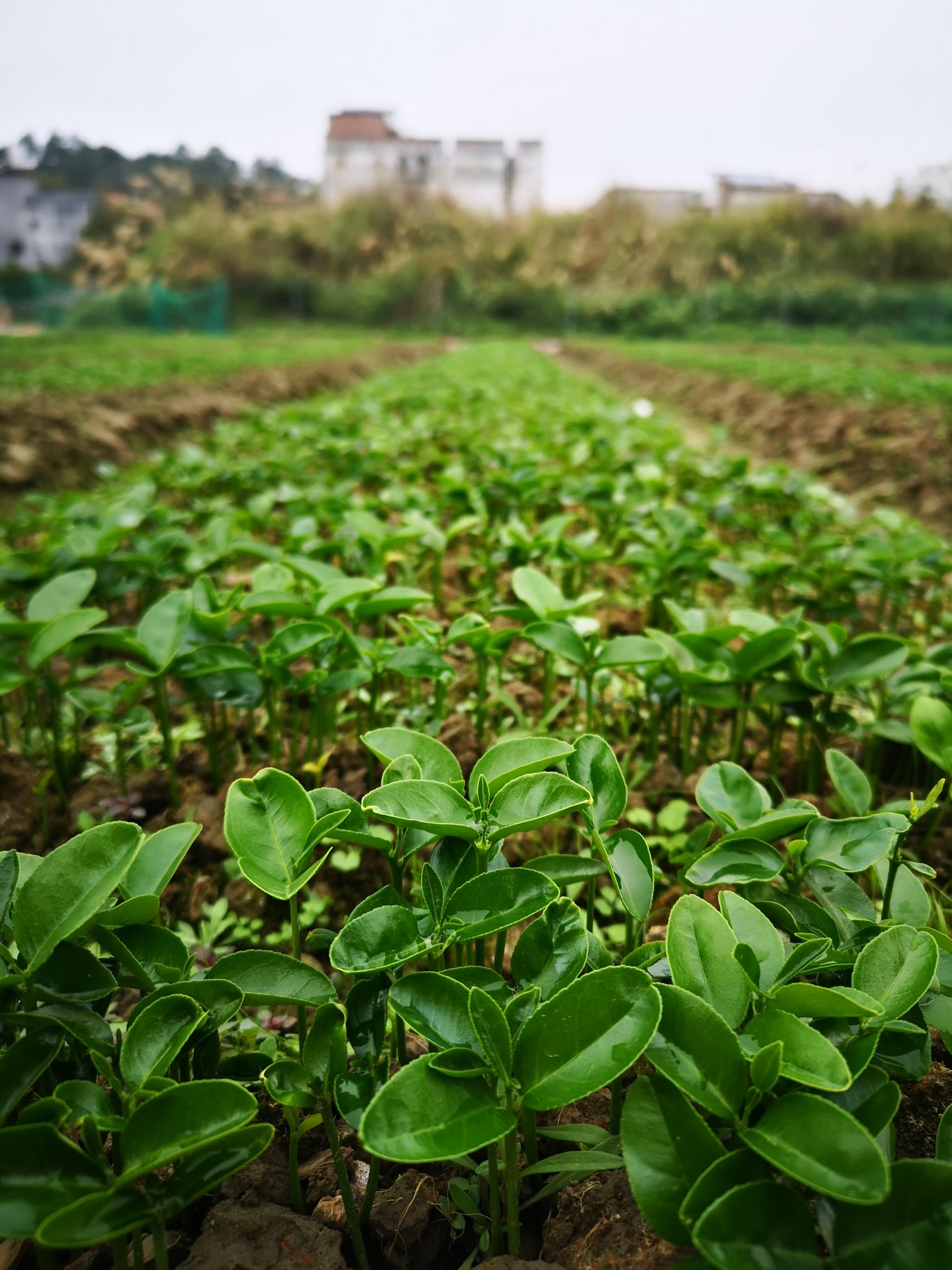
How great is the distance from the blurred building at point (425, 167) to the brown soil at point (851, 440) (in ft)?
148

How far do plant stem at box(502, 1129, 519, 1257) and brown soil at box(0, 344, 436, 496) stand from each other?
5.82 meters

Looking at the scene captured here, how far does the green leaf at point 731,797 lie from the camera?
3.28ft

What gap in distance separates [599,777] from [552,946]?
0.76 feet

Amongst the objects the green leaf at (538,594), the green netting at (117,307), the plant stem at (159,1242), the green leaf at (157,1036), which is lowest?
the plant stem at (159,1242)

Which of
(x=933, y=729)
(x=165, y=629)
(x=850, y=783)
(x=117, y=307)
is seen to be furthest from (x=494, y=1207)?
(x=117, y=307)

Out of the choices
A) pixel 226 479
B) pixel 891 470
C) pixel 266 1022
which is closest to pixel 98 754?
pixel 266 1022

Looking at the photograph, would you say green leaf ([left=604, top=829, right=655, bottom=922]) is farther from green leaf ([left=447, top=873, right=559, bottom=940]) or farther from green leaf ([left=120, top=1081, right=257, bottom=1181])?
green leaf ([left=120, top=1081, right=257, bottom=1181])

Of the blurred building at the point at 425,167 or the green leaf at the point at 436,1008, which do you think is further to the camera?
the blurred building at the point at 425,167

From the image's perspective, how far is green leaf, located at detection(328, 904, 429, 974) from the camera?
74cm

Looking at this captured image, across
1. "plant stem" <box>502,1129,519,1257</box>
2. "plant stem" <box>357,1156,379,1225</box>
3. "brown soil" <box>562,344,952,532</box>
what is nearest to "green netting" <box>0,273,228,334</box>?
"brown soil" <box>562,344,952,532</box>

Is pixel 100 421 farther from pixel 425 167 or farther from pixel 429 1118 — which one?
pixel 425 167

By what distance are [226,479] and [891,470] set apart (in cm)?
494

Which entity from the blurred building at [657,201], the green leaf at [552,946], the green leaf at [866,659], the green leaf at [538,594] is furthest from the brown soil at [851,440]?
the blurred building at [657,201]

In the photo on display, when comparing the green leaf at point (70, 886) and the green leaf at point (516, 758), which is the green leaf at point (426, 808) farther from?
the green leaf at point (70, 886)
